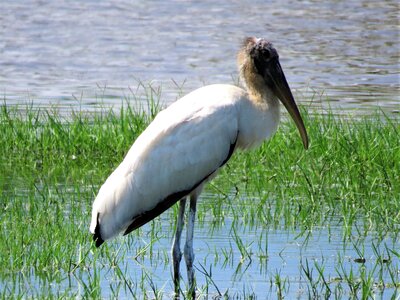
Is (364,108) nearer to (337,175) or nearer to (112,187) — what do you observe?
(337,175)

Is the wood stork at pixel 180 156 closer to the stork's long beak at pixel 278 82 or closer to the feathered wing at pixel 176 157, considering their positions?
the feathered wing at pixel 176 157

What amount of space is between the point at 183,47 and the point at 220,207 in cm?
1103

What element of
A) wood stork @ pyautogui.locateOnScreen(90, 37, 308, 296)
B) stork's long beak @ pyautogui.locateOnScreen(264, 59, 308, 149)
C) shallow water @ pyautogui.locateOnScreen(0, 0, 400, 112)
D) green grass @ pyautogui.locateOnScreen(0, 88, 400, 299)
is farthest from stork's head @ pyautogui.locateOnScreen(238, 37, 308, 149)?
shallow water @ pyautogui.locateOnScreen(0, 0, 400, 112)

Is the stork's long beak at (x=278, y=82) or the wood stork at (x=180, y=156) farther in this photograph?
the stork's long beak at (x=278, y=82)

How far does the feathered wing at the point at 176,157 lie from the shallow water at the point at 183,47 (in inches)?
217

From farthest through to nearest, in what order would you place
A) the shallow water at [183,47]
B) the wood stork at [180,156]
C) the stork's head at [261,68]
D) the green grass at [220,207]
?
the shallow water at [183,47] → the stork's head at [261,68] → the wood stork at [180,156] → the green grass at [220,207]

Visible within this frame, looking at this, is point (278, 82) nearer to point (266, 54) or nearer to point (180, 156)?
point (266, 54)

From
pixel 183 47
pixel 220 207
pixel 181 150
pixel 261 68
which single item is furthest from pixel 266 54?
pixel 183 47

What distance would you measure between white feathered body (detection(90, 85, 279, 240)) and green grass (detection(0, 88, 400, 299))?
1.11ft

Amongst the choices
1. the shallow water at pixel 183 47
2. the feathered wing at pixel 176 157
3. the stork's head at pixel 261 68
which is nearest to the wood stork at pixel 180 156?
the feathered wing at pixel 176 157

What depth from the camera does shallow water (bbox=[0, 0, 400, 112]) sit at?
15.1m

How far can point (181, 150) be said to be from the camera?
23.6ft

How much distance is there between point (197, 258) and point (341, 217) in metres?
1.34

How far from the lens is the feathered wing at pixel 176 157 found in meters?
7.11
